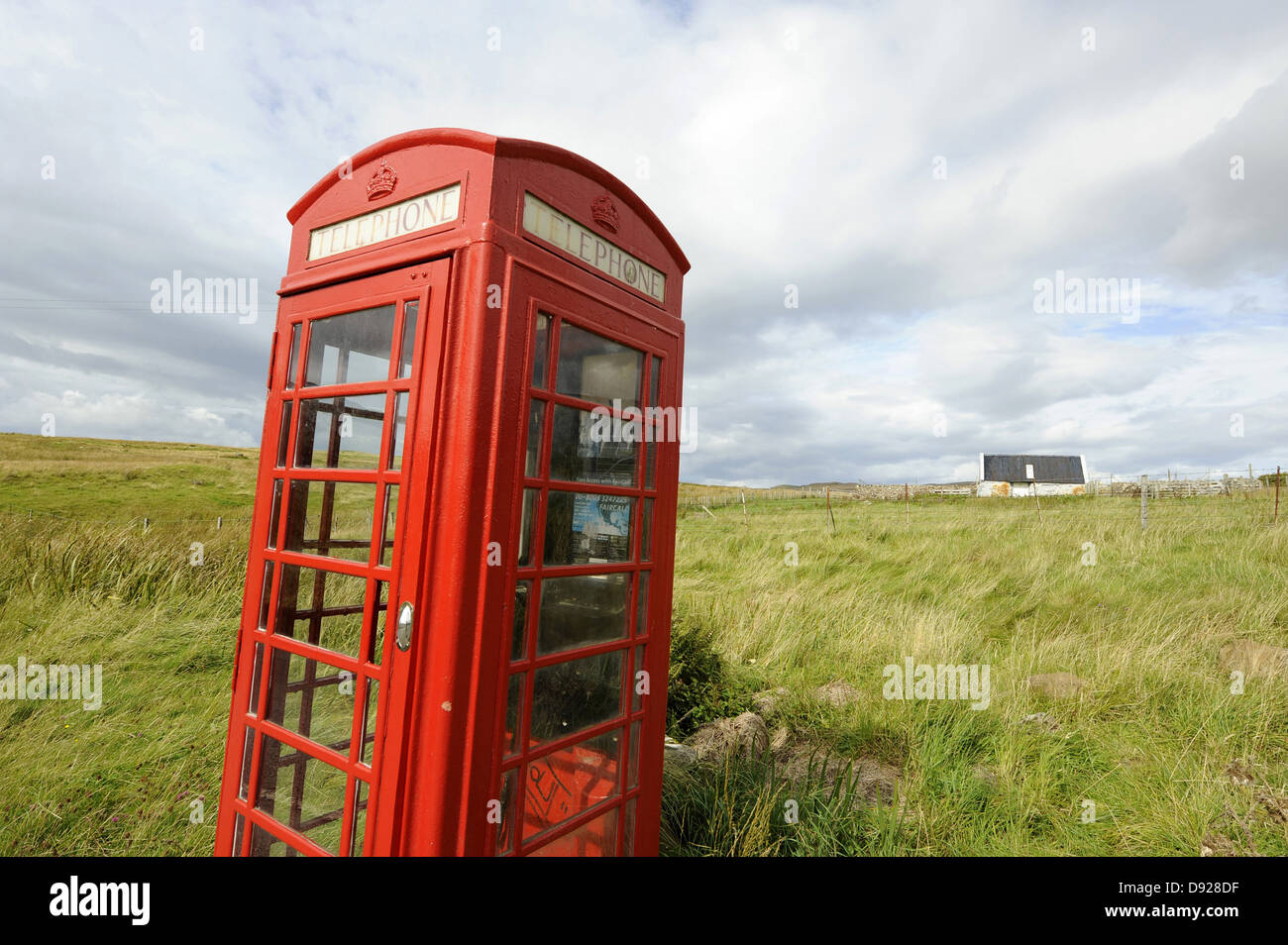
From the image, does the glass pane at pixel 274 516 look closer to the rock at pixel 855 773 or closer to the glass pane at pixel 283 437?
the glass pane at pixel 283 437

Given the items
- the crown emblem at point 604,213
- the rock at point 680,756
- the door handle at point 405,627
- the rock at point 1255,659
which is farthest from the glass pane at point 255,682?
the rock at point 1255,659

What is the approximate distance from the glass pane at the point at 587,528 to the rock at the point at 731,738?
6.14 ft

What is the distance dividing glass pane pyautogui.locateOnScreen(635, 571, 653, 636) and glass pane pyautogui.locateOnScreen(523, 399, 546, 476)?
0.67 meters

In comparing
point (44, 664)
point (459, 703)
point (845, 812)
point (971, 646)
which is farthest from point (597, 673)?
point (44, 664)

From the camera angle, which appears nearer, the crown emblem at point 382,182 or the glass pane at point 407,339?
the glass pane at point 407,339

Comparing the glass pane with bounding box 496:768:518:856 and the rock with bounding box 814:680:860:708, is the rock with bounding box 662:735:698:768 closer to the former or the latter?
the rock with bounding box 814:680:860:708

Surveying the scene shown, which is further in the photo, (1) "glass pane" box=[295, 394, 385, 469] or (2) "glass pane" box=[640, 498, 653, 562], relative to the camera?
(2) "glass pane" box=[640, 498, 653, 562]

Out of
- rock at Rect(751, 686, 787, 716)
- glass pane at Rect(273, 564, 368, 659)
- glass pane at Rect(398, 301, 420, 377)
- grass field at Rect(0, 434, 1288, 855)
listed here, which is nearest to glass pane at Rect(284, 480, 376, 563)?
glass pane at Rect(273, 564, 368, 659)

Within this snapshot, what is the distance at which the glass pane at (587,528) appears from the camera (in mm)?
2070

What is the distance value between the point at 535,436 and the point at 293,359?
1.04 meters

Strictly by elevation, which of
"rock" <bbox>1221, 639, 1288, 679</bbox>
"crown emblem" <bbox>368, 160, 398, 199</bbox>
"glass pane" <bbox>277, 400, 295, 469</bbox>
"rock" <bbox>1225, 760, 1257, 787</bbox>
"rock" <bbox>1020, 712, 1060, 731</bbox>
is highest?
"crown emblem" <bbox>368, 160, 398, 199</bbox>

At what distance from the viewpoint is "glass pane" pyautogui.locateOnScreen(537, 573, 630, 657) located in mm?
2012
